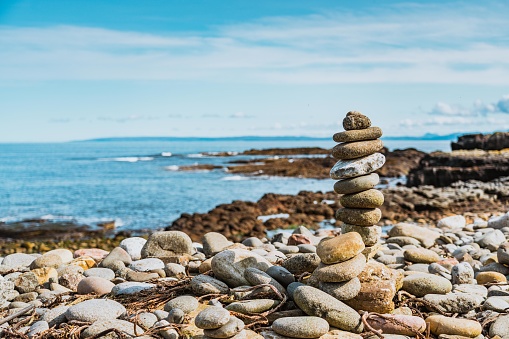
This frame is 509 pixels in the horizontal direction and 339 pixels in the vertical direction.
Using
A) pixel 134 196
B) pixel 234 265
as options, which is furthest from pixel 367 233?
pixel 134 196

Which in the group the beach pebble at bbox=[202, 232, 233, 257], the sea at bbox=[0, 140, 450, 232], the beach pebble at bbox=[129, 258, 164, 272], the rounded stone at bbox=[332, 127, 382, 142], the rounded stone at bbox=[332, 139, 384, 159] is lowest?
the sea at bbox=[0, 140, 450, 232]

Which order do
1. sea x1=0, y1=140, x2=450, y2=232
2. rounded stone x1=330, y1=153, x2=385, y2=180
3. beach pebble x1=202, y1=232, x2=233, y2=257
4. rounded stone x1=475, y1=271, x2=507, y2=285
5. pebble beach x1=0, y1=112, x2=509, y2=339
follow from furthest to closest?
sea x1=0, y1=140, x2=450, y2=232 → beach pebble x1=202, y1=232, x2=233, y2=257 → rounded stone x1=475, y1=271, x2=507, y2=285 → rounded stone x1=330, y1=153, x2=385, y2=180 → pebble beach x1=0, y1=112, x2=509, y2=339

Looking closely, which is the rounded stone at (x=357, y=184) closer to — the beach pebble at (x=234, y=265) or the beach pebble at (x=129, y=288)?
the beach pebble at (x=234, y=265)

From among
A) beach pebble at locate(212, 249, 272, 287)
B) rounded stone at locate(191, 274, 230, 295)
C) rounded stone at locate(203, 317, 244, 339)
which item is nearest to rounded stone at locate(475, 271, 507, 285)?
beach pebble at locate(212, 249, 272, 287)

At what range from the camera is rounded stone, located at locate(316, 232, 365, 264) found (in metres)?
5.50

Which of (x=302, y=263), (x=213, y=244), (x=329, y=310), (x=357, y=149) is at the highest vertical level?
(x=357, y=149)

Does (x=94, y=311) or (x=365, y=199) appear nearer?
(x=94, y=311)

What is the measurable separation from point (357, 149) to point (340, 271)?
143cm

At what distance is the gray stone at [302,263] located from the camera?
6194mm

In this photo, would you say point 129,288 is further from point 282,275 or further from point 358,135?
point 358,135

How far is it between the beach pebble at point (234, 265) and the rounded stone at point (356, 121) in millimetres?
1882

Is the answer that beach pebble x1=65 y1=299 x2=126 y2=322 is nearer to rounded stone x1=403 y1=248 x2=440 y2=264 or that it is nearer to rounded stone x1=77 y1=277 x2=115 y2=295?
rounded stone x1=77 y1=277 x2=115 y2=295

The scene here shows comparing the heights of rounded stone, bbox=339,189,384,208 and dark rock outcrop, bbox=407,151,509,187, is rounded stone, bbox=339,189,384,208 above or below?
above

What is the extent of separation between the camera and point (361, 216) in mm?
6133
